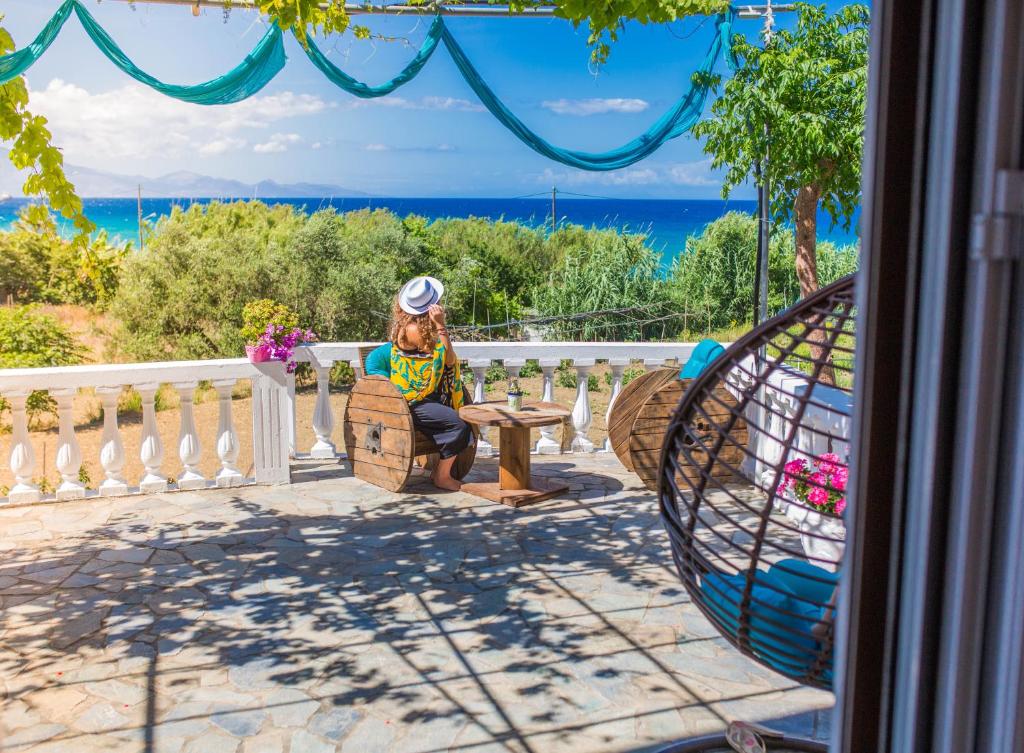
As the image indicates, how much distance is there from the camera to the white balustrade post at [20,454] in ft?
16.1

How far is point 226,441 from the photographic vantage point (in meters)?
5.38

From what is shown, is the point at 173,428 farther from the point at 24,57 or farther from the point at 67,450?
the point at 24,57

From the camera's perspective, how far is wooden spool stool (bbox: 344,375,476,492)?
5.14 metres

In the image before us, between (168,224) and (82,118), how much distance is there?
3276cm

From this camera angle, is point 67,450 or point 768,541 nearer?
point 768,541

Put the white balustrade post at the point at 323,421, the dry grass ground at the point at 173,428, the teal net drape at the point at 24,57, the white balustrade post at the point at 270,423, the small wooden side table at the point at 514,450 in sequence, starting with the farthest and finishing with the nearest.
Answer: the dry grass ground at the point at 173,428, the white balustrade post at the point at 323,421, the white balustrade post at the point at 270,423, the small wooden side table at the point at 514,450, the teal net drape at the point at 24,57

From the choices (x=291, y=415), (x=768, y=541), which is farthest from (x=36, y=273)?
(x=768, y=541)

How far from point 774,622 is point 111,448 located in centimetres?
418

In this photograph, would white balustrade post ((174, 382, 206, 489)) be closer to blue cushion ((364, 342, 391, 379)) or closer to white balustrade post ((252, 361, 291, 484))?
white balustrade post ((252, 361, 291, 484))

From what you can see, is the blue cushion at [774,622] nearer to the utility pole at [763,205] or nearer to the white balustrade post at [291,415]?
the white balustrade post at [291,415]

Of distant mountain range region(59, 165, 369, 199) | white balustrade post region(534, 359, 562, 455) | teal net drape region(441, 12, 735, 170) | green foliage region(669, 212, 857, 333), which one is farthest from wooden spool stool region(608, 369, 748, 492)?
distant mountain range region(59, 165, 369, 199)

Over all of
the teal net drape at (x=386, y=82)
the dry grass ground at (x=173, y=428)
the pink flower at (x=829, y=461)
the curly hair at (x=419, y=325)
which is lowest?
the dry grass ground at (x=173, y=428)

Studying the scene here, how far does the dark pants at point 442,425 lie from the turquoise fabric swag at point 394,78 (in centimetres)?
181

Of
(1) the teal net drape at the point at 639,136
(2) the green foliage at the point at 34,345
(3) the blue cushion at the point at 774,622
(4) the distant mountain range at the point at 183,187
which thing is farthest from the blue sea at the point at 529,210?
(3) the blue cushion at the point at 774,622
